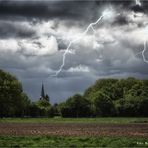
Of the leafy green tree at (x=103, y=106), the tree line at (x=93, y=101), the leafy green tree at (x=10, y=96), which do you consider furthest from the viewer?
the leafy green tree at (x=103, y=106)

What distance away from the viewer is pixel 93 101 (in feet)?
449

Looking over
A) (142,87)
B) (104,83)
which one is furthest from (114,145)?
(104,83)

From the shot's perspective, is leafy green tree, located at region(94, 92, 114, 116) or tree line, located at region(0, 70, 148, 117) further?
leafy green tree, located at region(94, 92, 114, 116)

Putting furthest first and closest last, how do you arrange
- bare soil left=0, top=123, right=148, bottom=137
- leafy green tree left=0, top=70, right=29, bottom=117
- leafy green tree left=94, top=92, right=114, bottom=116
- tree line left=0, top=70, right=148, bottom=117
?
leafy green tree left=94, top=92, right=114, bottom=116 < tree line left=0, top=70, right=148, bottom=117 < leafy green tree left=0, top=70, right=29, bottom=117 < bare soil left=0, top=123, right=148, bottom=137

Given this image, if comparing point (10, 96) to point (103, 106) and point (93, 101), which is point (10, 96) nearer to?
point (93, 101)

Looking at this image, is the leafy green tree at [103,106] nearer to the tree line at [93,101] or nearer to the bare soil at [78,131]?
the tree line at [93,101]

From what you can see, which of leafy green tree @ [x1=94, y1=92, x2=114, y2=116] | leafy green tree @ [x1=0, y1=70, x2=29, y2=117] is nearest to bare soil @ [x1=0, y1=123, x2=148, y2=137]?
leafy green tree @ [x1=0, y1=70, x2=29, y2=117]

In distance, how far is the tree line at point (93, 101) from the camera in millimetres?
115125

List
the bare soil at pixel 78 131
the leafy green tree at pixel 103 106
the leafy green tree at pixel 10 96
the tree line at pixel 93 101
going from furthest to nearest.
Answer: the leafy green tree at pixel 103 106 < the tree line at pixel 93 101 < the leafy green tree at pixel 10 96 < the bare soil at pixel 78 131

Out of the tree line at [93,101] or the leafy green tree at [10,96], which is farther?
the tree line at [93,101]

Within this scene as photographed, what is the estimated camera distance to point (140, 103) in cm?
13688

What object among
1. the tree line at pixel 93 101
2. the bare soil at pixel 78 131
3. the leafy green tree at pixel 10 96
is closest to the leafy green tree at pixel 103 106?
the tree line at pixel 93 101

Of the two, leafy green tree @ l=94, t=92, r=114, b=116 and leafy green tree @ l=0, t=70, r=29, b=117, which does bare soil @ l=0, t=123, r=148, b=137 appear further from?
leafy green tree @ l=94, t=92, r=114, b=116

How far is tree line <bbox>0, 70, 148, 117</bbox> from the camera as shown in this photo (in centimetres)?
11512
